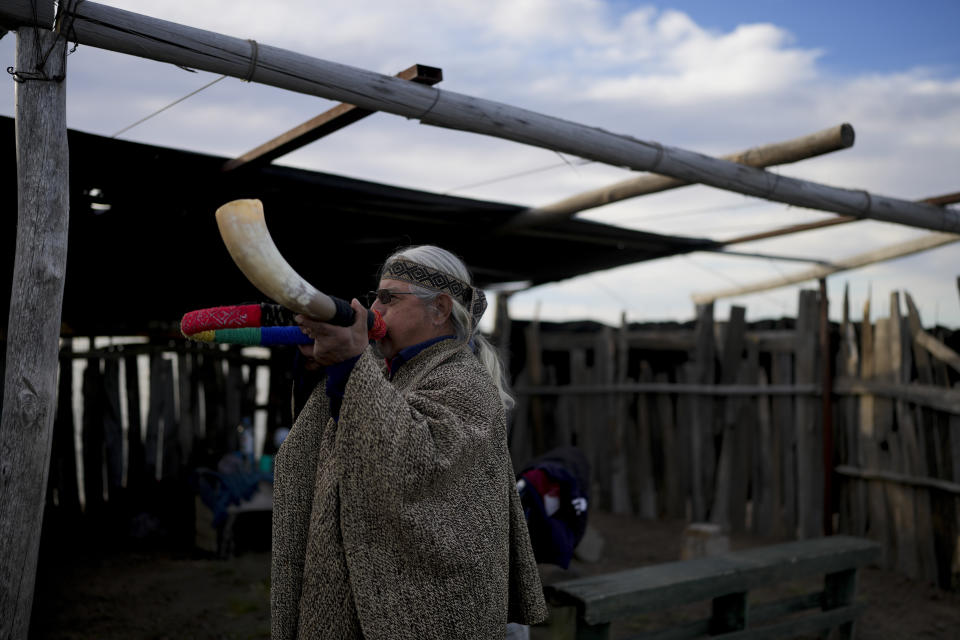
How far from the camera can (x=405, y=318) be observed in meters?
1.94

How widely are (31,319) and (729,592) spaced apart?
3.13 m

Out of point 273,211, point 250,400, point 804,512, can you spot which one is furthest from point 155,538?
point 804,512

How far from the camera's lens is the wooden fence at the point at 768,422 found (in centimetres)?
546

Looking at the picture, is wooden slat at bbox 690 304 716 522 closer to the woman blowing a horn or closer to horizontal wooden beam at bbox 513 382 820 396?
horizontal wooden beam at bbox 513 382 820 396

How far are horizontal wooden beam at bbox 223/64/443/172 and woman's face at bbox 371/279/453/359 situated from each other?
1728 millimetres

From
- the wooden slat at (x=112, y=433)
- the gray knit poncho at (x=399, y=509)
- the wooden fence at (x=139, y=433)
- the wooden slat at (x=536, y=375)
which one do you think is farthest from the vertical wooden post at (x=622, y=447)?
the gray knit poncho at (x=399, y=509)

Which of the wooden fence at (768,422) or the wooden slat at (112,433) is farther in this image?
the wooden slat at (112,433)

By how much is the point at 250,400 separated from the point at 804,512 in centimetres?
485

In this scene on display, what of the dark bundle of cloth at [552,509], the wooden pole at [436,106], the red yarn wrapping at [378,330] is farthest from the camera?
the dark bundle of cloth at [552,509]

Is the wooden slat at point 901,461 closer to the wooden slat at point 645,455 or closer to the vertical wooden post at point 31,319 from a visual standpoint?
the wooden slat at point 645,455

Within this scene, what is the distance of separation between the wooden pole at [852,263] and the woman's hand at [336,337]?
17.4 ft

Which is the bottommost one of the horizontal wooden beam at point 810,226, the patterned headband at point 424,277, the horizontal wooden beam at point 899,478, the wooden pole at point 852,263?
the horizontal wooden beam at point 899,478

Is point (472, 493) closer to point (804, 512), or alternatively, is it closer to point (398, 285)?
point (398, 285)

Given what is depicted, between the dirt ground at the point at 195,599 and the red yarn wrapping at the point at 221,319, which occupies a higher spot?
the red yarn wrapping at the point at 221,319
